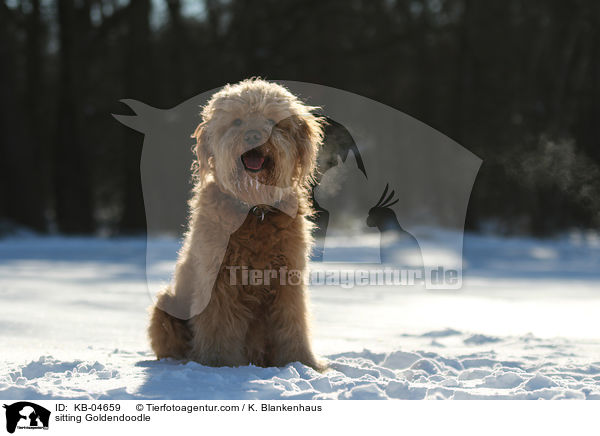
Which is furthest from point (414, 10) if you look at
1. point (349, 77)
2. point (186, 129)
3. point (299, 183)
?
point (299, 183)

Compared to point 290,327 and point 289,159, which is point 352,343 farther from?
point 289,159

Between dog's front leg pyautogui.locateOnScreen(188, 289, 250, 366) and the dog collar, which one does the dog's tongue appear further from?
dog's front leg pyautogui.locateOnScreen(188, 289, 250, 366)

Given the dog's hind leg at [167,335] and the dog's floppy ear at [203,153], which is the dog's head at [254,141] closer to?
the dog's floppy ear at [203,153]

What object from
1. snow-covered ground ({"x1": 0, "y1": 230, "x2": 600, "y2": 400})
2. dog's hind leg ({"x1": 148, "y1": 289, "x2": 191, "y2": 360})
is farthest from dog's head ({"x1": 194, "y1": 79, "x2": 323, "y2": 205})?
snow-covered ground ({"x1": 0, "y1": 230, "x2": 600, "y2": 400})

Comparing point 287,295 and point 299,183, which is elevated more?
point 299,183

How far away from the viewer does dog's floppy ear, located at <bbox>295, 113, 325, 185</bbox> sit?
3887 millimetres

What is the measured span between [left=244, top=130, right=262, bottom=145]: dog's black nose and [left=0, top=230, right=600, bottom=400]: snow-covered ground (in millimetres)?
1315

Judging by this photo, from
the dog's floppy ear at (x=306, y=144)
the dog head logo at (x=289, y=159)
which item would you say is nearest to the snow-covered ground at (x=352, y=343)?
the dog head logo at (x=289, y=159)

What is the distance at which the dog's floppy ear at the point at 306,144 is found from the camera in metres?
3.89
